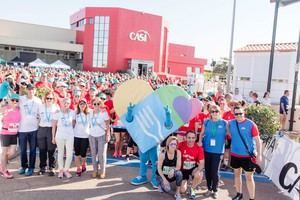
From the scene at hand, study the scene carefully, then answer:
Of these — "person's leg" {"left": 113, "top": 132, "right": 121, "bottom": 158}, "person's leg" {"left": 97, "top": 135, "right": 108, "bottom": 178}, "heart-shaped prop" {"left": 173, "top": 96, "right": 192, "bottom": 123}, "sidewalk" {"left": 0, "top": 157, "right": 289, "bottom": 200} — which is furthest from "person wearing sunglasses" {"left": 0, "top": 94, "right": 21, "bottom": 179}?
"heart-shaped prop" {"left": 173, "top": 96, "right": 192, "bottom": 123}

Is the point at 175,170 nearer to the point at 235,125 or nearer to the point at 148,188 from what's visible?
the point at 148,188

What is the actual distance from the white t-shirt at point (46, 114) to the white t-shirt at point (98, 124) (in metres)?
0.75

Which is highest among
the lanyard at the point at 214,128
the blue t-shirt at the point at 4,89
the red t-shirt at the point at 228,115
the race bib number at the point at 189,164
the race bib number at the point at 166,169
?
the blue t-shirt at the point at 4,89

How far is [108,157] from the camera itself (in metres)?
8.09

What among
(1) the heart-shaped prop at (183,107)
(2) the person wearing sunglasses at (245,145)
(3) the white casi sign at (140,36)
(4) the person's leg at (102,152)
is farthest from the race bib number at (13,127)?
(3) the white casi sign at (140,36)

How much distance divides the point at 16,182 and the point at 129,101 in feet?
8.69

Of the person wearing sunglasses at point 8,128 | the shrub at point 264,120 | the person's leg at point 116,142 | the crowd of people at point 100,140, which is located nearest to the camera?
the crowd of people at point 100,140

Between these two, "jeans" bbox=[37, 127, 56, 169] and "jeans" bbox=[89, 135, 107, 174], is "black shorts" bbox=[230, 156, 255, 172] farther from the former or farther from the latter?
"jeans" bbox=[37, 127, 56, 169]

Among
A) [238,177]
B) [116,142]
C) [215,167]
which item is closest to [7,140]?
[116,142]

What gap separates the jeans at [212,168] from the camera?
5844mm

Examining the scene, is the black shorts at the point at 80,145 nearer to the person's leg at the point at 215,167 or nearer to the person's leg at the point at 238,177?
the person's leg at the point at 215,167

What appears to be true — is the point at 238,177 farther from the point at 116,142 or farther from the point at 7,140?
the point at 7,140

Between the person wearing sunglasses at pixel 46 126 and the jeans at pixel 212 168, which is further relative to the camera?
the person wearing sunglasses at pixel 46 126

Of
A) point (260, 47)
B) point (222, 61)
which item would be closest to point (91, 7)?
point (260, 47)
